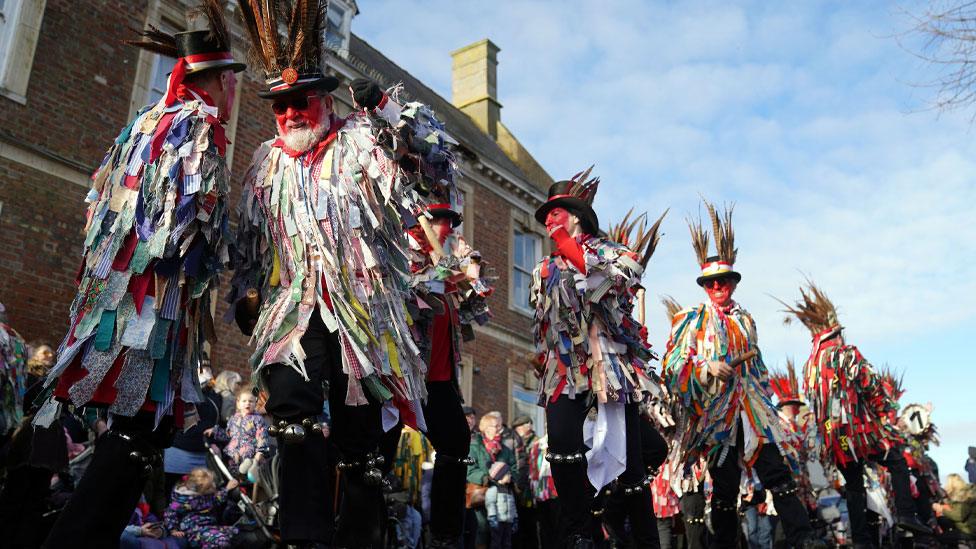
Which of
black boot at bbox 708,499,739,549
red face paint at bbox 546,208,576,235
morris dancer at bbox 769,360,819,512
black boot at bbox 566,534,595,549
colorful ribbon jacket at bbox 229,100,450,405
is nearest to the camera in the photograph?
colorful ribbon jacket at bbox 229,100,450,405

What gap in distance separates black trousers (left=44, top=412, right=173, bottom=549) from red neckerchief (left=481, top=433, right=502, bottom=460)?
6.57 meters

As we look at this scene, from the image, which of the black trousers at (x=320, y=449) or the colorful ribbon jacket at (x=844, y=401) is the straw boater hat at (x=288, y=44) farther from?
the colorful ribbon jacket at (x=844, y=401)

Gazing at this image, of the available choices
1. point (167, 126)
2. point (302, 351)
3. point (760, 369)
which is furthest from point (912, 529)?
point (167, 126)

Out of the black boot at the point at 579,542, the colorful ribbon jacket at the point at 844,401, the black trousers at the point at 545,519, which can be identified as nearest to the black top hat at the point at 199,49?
the black boot at the point at 579,542

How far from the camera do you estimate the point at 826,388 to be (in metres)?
8.39

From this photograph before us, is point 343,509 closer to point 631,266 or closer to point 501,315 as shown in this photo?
point 631,266

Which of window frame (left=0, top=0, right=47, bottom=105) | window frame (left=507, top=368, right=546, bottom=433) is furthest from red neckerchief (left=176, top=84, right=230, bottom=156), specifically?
window frame (left=507, top=368, right=546, bottom=433)

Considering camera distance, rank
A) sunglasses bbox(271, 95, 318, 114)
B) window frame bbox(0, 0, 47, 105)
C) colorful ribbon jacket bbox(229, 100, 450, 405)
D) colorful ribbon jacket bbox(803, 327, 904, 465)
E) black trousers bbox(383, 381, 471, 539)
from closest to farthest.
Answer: colorful ribbon jacket bbox(229, 100, 450, 405) < sunglasses bbox(271, 95, 318, 114) < black trousers bbox(383, 381, 471, 539) < colorful ribbon jacket bbox(803, 327, 904, 465) < window frame bbox(0, 0, 47, 105)

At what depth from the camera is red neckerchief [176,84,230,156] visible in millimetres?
3205

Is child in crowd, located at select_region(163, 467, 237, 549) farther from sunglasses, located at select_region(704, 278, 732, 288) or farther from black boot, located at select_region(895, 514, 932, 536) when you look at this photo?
black boot, located at select_region(895, 514, 932, 536)

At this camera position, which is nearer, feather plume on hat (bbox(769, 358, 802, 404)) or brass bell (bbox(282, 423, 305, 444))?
brass bell (bbox(282, 423, 305, 444))

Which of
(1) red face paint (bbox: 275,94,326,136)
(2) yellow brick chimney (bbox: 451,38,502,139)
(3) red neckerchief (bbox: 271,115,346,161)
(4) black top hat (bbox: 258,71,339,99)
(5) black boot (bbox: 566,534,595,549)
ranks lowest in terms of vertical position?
(5) black boot (bbox: 566,534,595,549)

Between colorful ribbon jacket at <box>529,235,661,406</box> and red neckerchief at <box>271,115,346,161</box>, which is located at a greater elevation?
red neckerchief at <box>271,115,346,161</box>

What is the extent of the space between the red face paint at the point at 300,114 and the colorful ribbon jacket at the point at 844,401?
6653 millimetres
